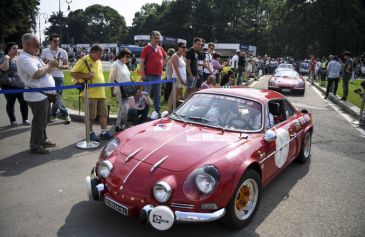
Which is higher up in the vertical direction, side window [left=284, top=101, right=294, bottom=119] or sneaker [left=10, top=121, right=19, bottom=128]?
side window [left=284, top=101, right=294, bottom=119]

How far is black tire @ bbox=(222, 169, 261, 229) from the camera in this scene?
323 cm

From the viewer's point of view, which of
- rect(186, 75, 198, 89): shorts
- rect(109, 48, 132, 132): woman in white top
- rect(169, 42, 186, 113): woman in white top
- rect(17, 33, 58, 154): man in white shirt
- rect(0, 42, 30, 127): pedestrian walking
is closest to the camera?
rect(17, 33, 58, 154): man in white shirt

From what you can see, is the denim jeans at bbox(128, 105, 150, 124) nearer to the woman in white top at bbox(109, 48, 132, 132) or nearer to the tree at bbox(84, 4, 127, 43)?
the woman in white top at bbox(109, 48, 132, 132)

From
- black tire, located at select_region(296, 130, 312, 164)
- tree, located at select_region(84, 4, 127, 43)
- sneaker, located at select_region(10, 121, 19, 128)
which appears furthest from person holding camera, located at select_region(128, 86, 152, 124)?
tree, located at select_region(84, 4, 127, 43)

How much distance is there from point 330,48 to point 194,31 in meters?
41.2

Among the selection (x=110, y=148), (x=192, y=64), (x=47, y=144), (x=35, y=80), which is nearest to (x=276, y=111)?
(x=110, y=148)

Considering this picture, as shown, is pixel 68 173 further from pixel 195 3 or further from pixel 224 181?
pixel 195 3

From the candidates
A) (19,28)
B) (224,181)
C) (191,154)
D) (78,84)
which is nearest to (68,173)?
(78,84)

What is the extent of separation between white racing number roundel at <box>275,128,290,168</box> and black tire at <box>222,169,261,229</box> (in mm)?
807

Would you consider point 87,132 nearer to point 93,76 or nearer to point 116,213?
point 93,76

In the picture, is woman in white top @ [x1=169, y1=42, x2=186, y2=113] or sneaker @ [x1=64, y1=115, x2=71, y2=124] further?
woman in white top @ [x1=169, y1=42, x2=186, y2=113]

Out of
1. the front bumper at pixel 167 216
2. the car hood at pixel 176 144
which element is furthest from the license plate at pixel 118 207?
the car hood at pixel 176 144

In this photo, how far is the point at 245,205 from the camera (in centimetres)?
353

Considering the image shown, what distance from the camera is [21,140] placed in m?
6.24
